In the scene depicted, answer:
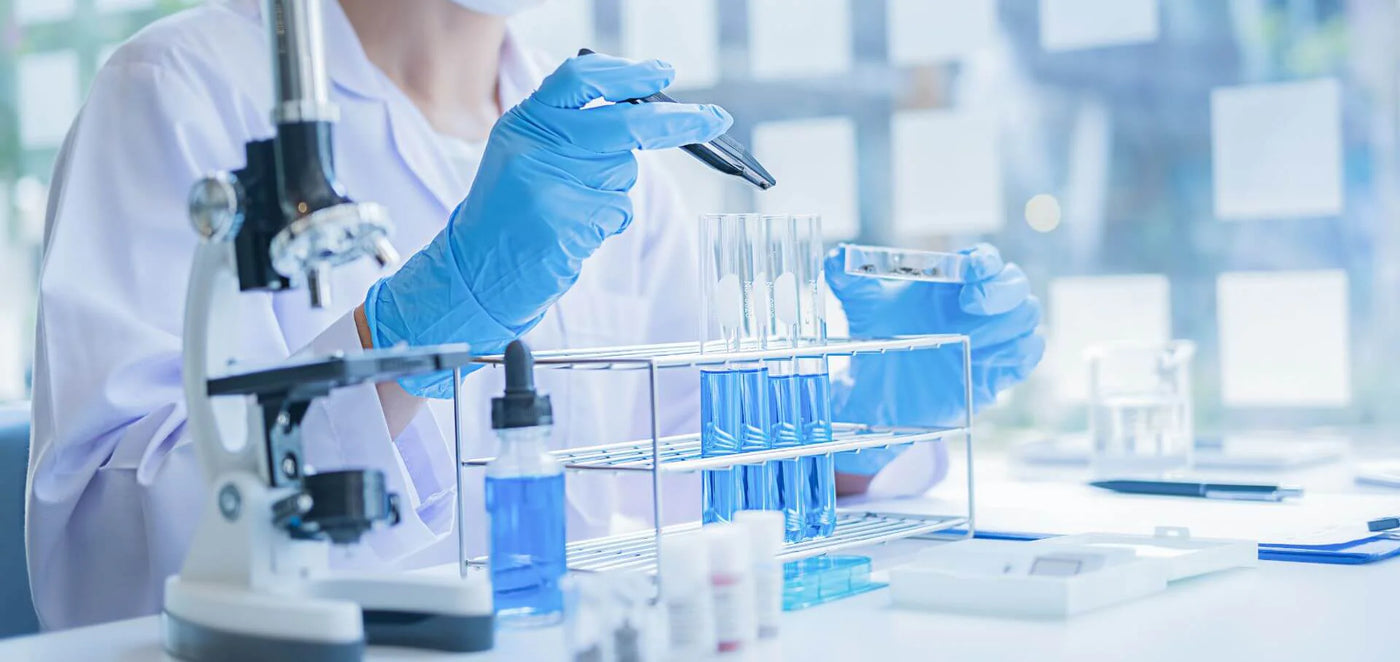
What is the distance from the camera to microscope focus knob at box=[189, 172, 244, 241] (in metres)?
0.95

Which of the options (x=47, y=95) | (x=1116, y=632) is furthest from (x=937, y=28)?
(x=47, y=95)

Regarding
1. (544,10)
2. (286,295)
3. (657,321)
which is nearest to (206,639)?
(286,295)

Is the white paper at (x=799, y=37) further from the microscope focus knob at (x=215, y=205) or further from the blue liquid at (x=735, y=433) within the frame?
the microscope focus knob at (x=215, y=205)

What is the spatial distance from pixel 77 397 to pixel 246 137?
0.44 meters

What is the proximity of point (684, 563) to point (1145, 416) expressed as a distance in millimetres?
1439

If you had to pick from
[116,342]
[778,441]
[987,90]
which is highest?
[987,90]

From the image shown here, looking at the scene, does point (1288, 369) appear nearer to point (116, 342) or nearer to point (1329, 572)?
point (1329, 572)

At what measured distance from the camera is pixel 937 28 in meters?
2.77

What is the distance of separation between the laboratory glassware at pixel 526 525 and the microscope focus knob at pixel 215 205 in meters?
0.24

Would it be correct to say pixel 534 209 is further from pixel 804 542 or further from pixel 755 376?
pixel 804 542

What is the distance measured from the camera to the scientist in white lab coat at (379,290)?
142 centimetres

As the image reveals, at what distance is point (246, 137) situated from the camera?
5.90ft

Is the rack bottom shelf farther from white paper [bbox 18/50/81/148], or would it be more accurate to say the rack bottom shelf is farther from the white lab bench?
white paper [bbox 18/50/81/148]

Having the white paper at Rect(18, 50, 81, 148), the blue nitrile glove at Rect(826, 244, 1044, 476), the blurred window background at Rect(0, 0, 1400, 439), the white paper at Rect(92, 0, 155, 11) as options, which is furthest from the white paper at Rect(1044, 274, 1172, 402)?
the white paper at Rect(18, 50, 81, 148)
